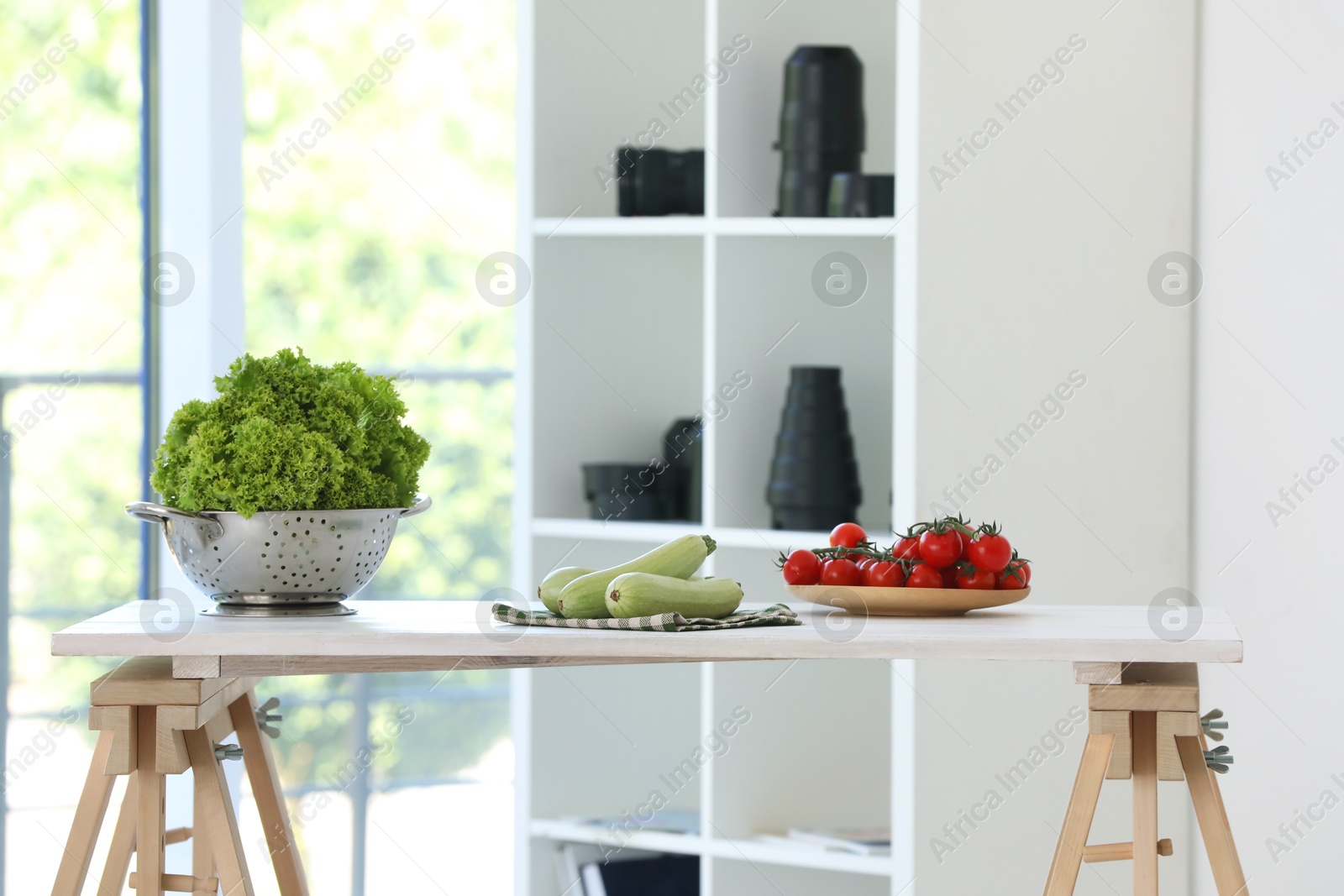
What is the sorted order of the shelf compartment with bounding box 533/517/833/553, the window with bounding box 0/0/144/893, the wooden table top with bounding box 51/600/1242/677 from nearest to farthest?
the wooden table top with bounding box 51/600/1242/677 < the shelf compartment with bounding box 533/517/833/553 < the window with bounding box 0/0/144/893

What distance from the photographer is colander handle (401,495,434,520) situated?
58.4 inches

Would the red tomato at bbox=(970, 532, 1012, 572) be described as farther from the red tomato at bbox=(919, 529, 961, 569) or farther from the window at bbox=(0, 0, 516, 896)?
the window at bbox=(0, 0, 516, 896)

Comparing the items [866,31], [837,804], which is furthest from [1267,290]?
[837,804]

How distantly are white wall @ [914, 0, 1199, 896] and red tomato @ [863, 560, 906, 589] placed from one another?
2.20ft

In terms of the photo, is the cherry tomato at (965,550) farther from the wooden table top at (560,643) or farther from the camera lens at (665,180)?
the camera lens at (665,180)

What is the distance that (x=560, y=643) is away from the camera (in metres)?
1.29

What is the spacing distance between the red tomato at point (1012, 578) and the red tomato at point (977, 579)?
12mm

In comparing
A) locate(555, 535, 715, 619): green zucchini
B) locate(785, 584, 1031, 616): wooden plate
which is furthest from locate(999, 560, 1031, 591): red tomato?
locate(555, 535, 715, 619): green zucchini

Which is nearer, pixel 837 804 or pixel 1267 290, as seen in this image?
pixel 1267 290

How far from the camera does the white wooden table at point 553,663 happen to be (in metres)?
1.27

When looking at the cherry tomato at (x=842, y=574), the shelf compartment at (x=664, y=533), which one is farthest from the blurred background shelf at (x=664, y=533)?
the cherry tomato at (x=842, y=574)

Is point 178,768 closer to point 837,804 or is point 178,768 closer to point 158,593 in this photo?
point 837,804

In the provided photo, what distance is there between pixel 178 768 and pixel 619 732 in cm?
134

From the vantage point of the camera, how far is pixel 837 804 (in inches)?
95.8
